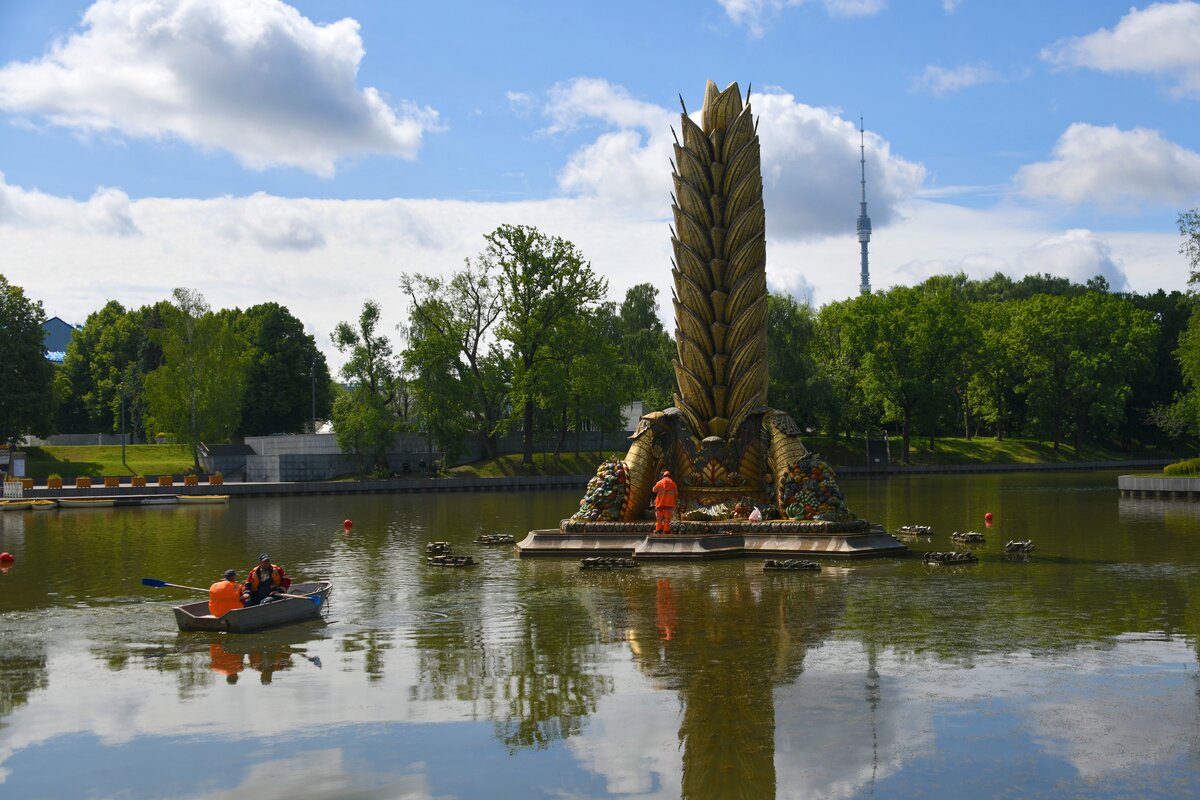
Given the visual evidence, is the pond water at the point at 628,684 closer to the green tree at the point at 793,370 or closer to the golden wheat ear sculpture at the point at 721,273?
the golden wheat ear sculpture at the point at 721,273

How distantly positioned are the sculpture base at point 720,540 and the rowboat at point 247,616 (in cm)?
1154

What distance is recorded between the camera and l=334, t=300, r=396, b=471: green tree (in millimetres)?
79500

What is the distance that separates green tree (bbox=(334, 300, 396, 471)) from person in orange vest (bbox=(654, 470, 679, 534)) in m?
51.1

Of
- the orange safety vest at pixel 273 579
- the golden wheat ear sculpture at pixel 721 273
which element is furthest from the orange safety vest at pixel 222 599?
the golden wheat ear sculpture at pixel 721 273

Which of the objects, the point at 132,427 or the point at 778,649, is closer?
the point at 778,649

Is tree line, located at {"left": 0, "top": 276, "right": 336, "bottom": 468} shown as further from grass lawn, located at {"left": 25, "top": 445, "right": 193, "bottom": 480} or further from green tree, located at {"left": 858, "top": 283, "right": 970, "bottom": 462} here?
green tree, located at {"left": 858, "top": 283, "right": 970, "bottom": 462}

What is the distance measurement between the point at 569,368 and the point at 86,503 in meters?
33.9

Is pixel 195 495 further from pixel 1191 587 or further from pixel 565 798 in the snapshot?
pixel 565 798

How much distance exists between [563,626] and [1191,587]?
13374 mm

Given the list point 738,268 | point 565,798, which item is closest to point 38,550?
point 738,268

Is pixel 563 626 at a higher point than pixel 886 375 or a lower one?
lower

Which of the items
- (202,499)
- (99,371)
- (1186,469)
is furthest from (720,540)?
(99,371)

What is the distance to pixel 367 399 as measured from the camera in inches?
3204

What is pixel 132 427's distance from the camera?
116938 millimetres
